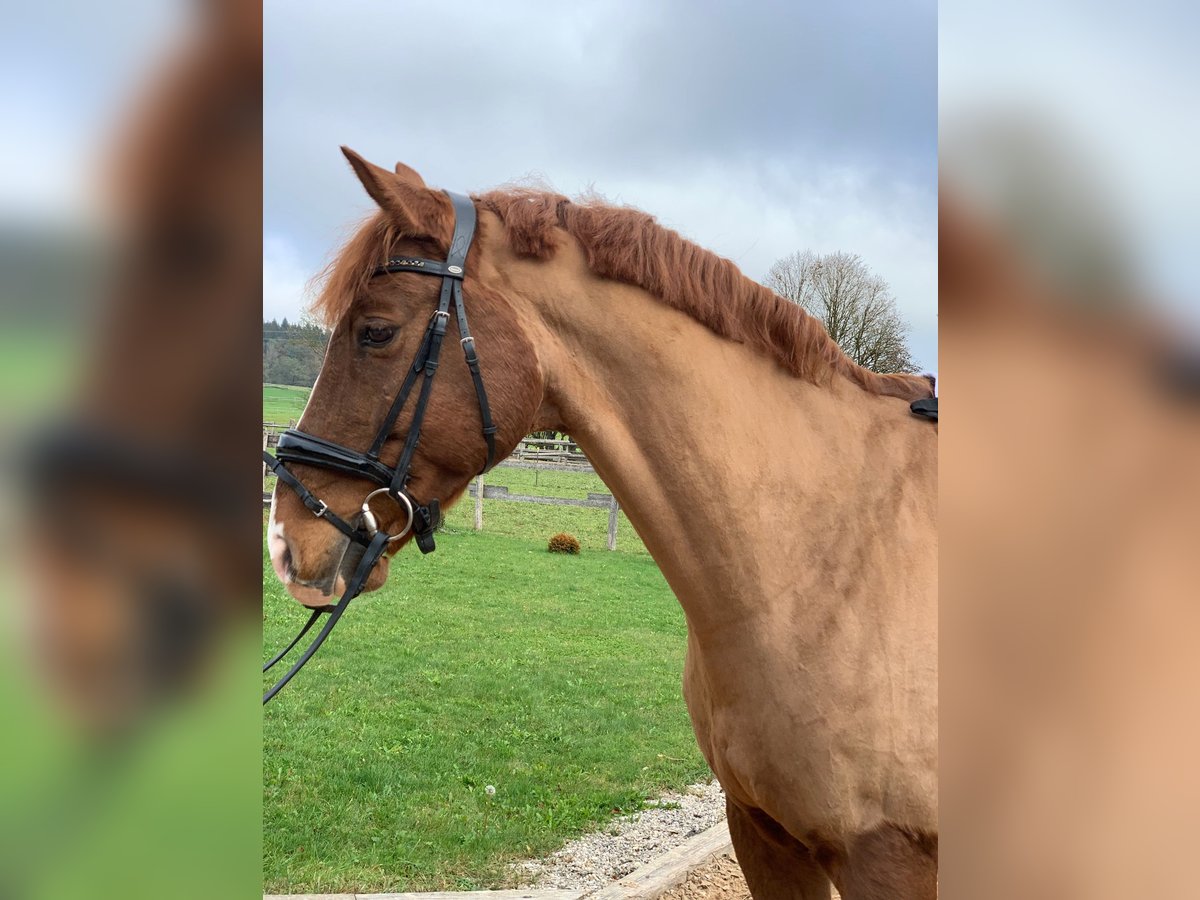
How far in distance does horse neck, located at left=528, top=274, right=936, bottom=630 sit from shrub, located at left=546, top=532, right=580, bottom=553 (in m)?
13.3

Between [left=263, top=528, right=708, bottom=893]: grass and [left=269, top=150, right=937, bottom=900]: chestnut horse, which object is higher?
[left=269, top=150, right=937, bottom=900]: chestnut horse

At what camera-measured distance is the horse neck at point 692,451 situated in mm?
1999

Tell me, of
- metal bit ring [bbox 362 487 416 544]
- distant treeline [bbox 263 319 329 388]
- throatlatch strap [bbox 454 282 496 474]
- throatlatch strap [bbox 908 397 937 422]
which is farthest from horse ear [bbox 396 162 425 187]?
throatlatch strap [bbox 908 397 937 422]

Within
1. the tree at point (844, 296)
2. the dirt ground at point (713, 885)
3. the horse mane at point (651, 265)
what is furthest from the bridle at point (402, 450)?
the tree at point (844, 296)

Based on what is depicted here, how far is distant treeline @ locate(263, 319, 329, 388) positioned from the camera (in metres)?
1.49

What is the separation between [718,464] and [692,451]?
7cm

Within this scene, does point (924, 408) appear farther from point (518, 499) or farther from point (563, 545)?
point (518, 499)
